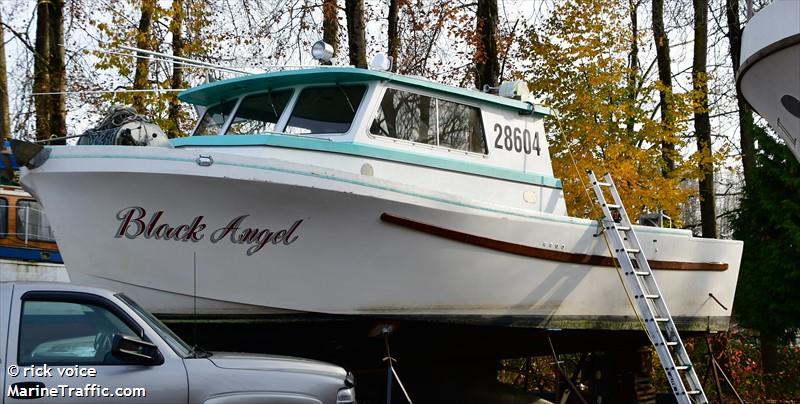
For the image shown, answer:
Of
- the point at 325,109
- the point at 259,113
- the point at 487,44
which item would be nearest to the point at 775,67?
the point at 325,109

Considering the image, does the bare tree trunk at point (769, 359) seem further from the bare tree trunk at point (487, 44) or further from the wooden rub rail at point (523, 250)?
Answer: the bare tree trunk at point (487, 44)

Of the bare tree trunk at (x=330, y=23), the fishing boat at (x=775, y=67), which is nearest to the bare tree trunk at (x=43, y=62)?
the bare tree trunk at (x=330, y=23)

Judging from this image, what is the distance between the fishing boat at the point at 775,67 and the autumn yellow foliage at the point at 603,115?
6.50 meters

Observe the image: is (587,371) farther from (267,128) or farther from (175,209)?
(175,209)

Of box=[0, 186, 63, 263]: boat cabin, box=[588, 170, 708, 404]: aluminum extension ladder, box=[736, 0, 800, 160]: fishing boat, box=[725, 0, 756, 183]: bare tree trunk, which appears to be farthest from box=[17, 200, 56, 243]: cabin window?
box=[736, 0, 800, 160]: fishing boat

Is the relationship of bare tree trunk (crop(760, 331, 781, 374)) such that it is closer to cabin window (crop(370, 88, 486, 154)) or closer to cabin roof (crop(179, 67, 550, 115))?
cabin roof (crop(179, 67, 550, 115))

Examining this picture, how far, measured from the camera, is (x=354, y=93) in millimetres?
9758

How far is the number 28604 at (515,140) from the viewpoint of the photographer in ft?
35.5

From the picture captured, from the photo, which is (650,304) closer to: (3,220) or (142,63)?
(142,63)

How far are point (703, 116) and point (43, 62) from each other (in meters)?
13.0

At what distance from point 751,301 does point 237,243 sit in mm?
11253

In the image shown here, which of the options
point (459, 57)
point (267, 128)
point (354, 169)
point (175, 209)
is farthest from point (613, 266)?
point (459, 57)

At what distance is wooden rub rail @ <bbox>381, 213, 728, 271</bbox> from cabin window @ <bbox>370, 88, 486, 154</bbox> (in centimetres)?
118

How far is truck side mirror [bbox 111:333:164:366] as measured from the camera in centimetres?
556
